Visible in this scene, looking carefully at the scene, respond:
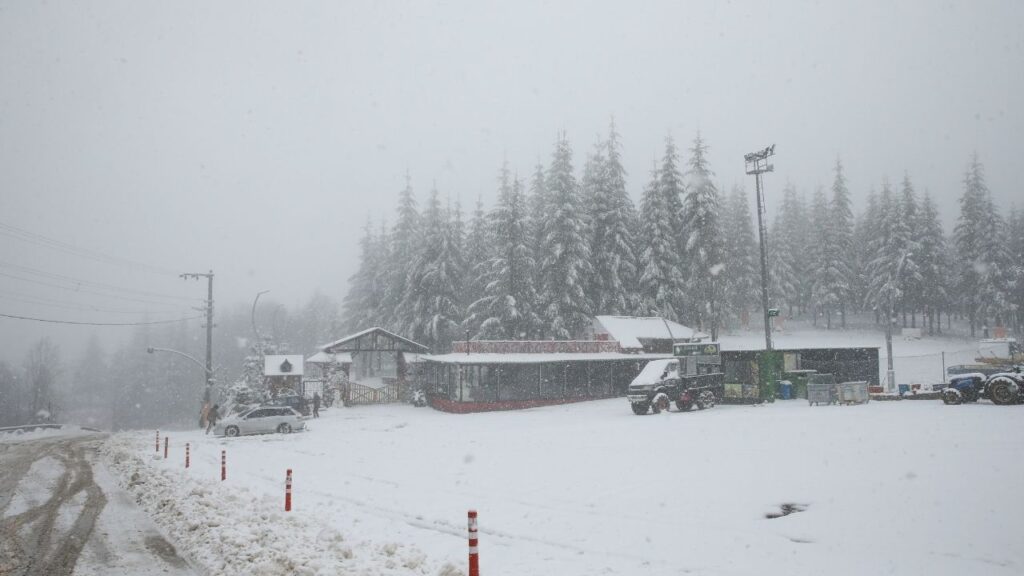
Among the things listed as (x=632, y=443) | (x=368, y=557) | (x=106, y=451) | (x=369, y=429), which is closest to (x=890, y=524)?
(x=368, y=557)

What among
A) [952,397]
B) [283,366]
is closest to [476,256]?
[283,366]

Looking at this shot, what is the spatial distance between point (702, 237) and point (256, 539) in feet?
152

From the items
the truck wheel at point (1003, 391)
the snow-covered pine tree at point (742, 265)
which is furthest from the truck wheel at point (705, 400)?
the snow-covered pine tree at point (742, 265)

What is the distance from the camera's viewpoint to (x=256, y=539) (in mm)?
10758

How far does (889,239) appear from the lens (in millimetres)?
56969

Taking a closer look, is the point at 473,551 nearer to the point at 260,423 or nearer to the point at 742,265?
the point at 260,423

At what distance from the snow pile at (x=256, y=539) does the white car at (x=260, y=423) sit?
14483mm

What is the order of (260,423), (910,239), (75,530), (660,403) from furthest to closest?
(910,239), (260,423), (660,403), (75,530)

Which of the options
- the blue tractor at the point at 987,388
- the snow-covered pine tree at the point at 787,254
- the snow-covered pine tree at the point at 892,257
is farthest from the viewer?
the snow-covered pine tree at the point at 787,254

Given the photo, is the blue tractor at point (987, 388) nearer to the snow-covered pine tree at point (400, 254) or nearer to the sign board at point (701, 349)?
the sign board at point (701, 349)

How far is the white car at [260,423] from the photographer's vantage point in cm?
3027

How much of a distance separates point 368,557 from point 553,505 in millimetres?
4424

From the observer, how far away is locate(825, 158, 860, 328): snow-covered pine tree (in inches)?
2395

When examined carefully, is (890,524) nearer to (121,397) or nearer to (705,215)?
(705,215)
